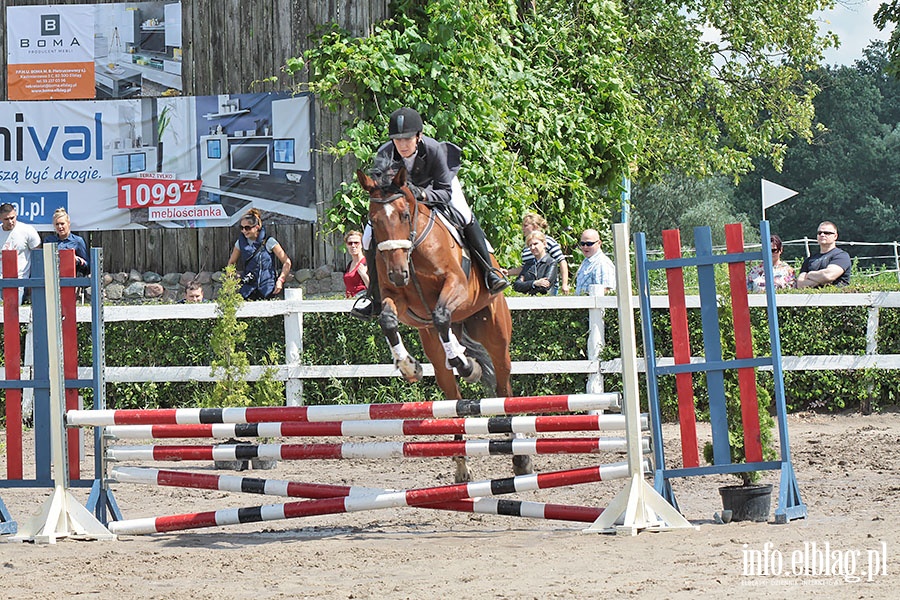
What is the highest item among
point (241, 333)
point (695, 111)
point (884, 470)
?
point (695, 111)

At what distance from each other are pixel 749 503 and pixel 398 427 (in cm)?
194

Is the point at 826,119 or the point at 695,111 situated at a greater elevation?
the point at 826,119

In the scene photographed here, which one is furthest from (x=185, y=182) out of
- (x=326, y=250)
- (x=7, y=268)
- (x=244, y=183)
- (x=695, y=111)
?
(x=695, y=111)

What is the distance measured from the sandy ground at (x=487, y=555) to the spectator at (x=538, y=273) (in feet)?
11.3

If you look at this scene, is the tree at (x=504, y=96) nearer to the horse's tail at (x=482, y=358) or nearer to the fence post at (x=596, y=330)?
the fence post at (x=596, y=330)

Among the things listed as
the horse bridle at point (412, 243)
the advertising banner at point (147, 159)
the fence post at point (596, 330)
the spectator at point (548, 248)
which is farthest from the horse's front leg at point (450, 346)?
the advertising banner at point (147, 159)

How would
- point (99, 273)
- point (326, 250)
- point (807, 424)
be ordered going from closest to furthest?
point (99, 273), point (807, 424), point (326, 250)

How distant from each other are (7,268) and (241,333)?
3059 mm

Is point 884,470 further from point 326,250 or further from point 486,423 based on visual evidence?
point 326,250

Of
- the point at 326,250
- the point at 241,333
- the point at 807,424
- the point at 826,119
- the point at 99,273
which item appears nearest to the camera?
the point at 99,273

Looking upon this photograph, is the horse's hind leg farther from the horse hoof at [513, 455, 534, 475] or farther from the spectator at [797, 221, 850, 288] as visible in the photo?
the spectator at [797, 221, 850, 288]

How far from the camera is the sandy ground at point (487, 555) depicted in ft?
15.4

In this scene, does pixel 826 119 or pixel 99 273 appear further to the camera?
pixel 826 119

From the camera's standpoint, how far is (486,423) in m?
6.28
